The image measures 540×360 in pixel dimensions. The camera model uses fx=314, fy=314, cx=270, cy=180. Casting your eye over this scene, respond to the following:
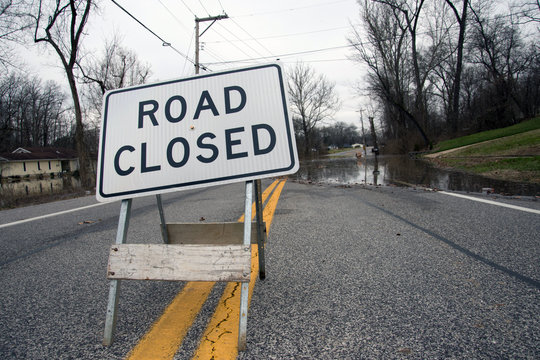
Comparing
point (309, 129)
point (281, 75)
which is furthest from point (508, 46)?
point (281, 75)

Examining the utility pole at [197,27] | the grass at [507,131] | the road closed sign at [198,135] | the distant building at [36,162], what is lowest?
the road closed sign at [198,135]

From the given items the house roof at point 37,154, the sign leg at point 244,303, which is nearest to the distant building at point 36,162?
the house roof at point 37,154

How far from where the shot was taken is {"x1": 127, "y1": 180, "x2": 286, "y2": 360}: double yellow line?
5.29 feet

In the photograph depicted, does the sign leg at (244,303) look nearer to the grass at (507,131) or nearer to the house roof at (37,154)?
the grass at (507,131)

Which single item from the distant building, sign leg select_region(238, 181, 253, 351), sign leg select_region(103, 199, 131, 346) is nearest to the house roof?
the distant building

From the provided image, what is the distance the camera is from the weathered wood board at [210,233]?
255cm

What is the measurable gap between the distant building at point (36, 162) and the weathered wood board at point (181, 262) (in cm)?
5473

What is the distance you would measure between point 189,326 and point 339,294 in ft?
3.37

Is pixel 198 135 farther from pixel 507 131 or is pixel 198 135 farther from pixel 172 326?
pixel 507 131

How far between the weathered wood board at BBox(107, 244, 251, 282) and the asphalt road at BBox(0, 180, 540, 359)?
1.13ft

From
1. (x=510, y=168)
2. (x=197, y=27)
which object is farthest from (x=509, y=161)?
(x=197, y=27)

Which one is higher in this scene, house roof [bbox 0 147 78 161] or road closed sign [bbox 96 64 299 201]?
house roof [bbox 0 147 78 161]

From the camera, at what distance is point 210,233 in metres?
2.61

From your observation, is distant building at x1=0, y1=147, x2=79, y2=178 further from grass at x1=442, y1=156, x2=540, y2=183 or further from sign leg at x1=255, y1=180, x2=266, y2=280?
sign leg at x1=255, y1=180, x2=266, y2=280
